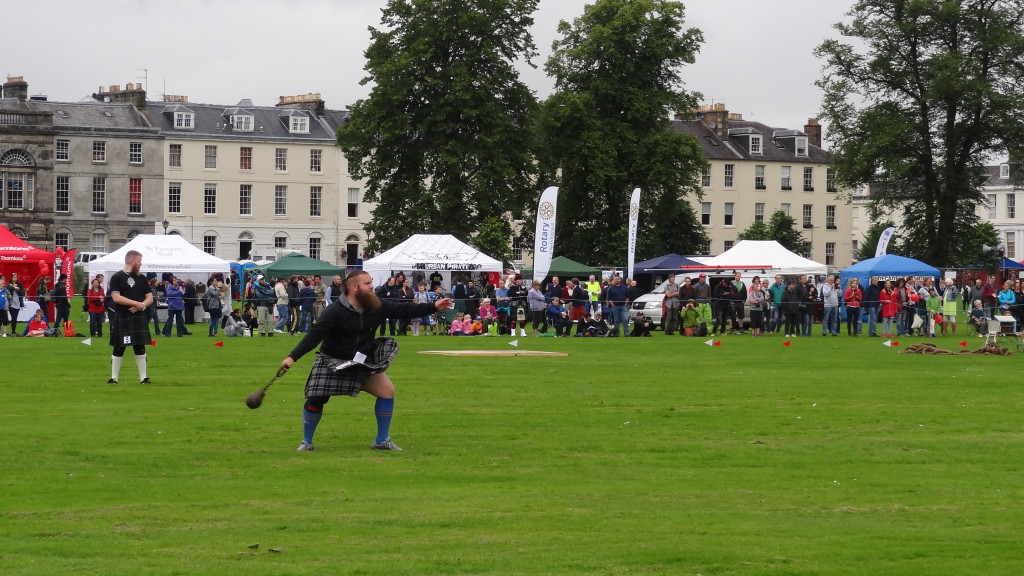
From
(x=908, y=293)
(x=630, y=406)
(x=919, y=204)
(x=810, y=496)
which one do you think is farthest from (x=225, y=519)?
(x=919, y=204)

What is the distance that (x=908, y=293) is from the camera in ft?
133

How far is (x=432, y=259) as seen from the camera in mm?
45656

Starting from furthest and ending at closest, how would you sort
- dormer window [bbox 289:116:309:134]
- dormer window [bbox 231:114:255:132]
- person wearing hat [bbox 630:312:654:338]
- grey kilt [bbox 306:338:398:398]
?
dormer window [bbox 289:116:309:134], dormer window [bbox 231:114:255:132], person wearing hat [bbox 630:312:654:338], grey kilt [bbox 306:338:398:398]

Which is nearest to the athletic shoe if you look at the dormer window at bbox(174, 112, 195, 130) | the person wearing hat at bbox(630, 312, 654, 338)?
the person wearing hat at bbox(630, 312, 654, 338)

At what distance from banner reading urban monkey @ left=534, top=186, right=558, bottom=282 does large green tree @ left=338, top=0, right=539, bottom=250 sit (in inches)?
590

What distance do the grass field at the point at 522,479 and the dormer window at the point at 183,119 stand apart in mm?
71834

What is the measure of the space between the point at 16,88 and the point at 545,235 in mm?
58879

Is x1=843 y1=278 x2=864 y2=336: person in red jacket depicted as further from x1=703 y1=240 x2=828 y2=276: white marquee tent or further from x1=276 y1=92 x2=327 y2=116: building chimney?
x1=276 y1=92 x2=327 y2=116: building chimney

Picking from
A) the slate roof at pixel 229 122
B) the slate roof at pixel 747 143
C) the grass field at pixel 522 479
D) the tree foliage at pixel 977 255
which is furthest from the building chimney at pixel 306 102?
the grass field at pixel 522 479

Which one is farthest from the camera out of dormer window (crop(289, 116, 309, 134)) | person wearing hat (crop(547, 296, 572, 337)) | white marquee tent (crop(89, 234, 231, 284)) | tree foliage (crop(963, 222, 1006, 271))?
dormer window (crop(289, 116, 309, 134))

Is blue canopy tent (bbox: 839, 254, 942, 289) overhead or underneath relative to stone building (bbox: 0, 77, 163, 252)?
underneath

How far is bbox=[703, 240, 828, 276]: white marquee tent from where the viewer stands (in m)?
51.4

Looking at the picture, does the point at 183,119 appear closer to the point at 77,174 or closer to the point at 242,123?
the point at 242,123

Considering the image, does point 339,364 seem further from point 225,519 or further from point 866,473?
point 866,473
